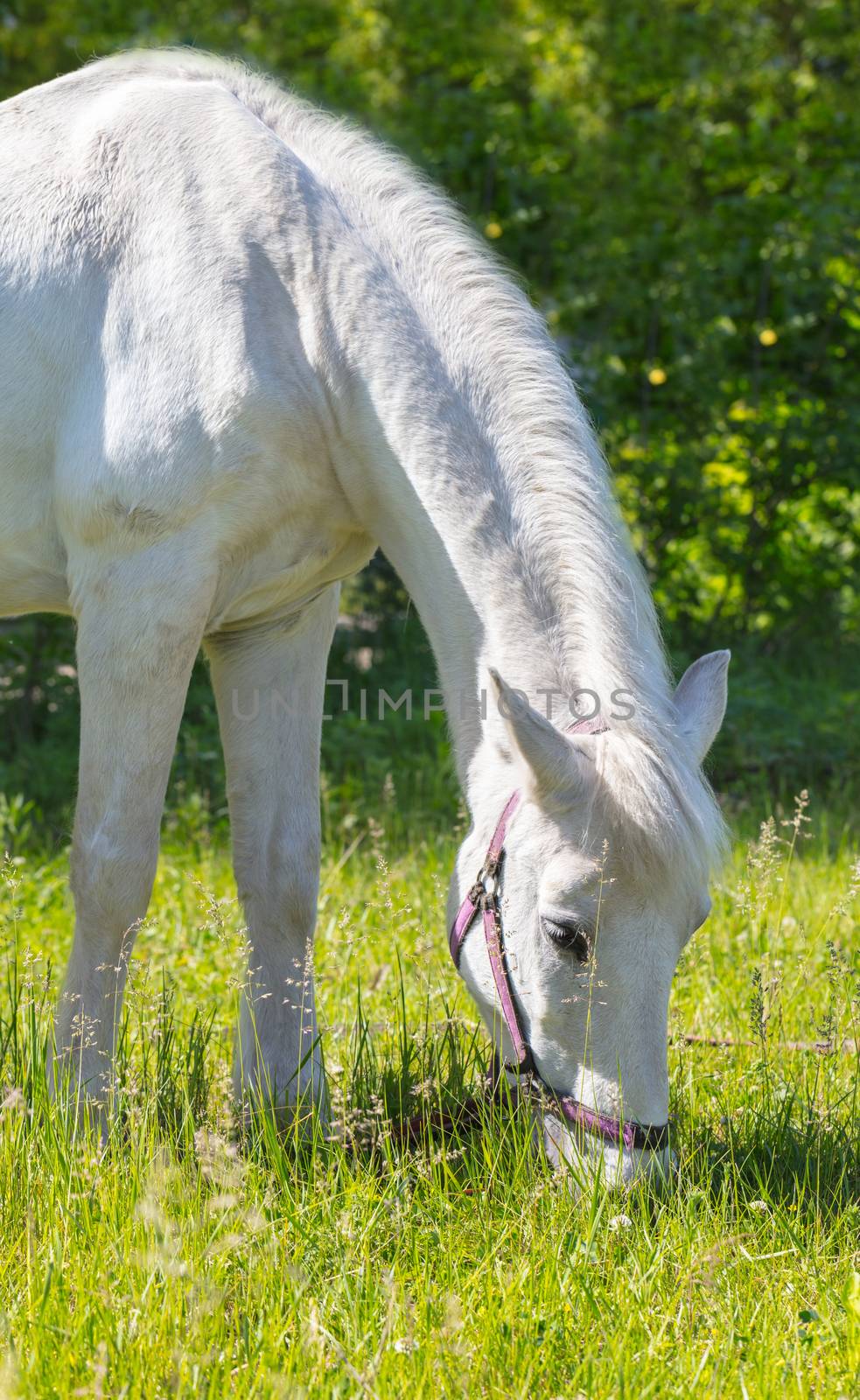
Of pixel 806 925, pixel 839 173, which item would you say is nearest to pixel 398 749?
pixel 806 925

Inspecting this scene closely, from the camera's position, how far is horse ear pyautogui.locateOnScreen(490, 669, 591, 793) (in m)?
2.32

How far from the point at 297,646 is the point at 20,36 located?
7.90m

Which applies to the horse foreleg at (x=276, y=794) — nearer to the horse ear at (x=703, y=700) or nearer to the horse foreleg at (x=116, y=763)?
the horse foreleg at (x=116, y=763)

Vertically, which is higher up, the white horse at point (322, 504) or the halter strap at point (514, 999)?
the white horse at point (322, 504)

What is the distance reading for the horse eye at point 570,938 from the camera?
7.92 feet

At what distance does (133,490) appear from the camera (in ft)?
8.93

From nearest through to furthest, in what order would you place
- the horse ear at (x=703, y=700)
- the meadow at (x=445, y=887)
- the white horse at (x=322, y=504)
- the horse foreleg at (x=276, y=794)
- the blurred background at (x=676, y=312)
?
the meadow at (x=445, y=887)
the white horse at (x=322, y=504)
the horse ear at (x=703, y=700)
the horse foreleg at (x=276, y=794)
the blurred background at (x=676, y=312)

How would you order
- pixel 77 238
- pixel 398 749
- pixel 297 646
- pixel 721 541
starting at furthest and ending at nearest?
pixel 721 541, pixel 398 749, pixel 297 646, pixel 77 238

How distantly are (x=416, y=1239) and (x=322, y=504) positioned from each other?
1503 mm

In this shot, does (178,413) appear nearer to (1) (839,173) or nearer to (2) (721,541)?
(2) (721,541)

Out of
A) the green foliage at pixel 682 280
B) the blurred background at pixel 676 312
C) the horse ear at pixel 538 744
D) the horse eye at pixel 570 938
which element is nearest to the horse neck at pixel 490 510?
the horse ear at pixel 538 744

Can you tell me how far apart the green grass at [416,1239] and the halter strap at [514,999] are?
0.11m

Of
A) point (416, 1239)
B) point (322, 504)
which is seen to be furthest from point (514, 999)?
point (322, 504)

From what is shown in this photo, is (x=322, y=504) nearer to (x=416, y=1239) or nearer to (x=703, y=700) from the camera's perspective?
(x=703, y=700)
